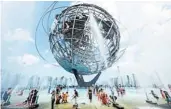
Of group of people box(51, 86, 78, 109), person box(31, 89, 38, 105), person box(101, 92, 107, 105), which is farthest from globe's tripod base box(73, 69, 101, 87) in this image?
person box(31, 89, 38, 105)

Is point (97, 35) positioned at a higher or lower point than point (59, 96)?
higher

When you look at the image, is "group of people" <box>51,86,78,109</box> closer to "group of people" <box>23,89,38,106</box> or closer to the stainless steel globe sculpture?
"group of people" <box>23,89,38,106</box>

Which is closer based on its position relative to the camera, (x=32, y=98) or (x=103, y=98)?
(x=32, y=98)

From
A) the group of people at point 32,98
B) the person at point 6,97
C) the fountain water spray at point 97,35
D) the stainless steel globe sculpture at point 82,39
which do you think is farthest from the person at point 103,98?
the person at point 6,97

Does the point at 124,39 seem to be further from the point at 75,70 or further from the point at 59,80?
the point at 59,80

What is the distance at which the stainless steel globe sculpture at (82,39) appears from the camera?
6223 millimetres

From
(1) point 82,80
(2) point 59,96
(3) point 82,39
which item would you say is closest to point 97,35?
(3) point 82,39

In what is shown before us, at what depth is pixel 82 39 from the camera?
6.23 metres

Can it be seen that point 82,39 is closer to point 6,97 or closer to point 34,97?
point 34,97

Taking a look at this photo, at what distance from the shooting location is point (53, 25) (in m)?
6.32

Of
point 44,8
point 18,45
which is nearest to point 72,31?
point 44,8

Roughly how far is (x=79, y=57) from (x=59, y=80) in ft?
2.29

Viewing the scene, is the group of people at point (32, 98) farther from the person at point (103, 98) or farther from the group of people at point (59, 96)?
the person at point (103, 98)

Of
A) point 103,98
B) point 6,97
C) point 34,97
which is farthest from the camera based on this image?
point 103,98
